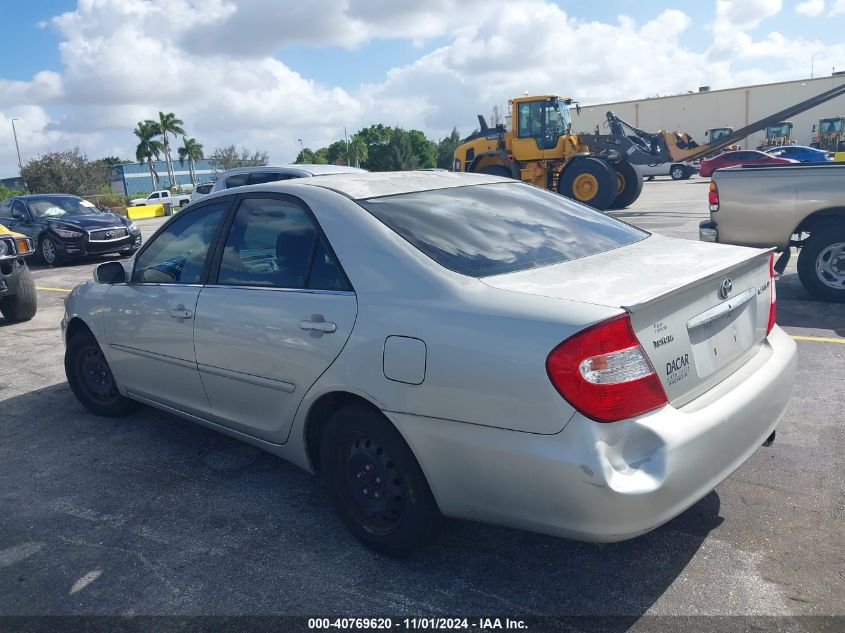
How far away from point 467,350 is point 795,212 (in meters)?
5.94

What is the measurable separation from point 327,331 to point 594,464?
1.24m

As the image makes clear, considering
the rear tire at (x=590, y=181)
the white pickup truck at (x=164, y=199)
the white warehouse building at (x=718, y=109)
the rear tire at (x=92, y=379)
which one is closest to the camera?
the rear tire at (x=92, y=379)

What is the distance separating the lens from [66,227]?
13844 mm

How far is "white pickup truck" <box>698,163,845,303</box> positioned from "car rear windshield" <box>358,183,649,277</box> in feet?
A: 13.6

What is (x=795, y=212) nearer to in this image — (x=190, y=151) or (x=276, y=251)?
(x=276, y=251)

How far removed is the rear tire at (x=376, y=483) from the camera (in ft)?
8.96

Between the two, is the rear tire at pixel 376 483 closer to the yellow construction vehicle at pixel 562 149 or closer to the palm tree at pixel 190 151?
the yellow construction vehicle at pixel 562 149

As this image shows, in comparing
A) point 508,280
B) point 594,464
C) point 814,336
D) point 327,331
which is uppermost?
point 508,280

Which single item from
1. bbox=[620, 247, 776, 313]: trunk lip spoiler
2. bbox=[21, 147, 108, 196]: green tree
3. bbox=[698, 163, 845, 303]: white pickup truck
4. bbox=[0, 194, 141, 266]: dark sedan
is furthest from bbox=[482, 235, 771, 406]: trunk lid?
bbox=[21, 147, 108, 196]: green tree

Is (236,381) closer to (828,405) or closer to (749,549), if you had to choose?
(749,549)

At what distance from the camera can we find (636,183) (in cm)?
1811

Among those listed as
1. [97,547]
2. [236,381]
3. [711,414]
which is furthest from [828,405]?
[97,547]

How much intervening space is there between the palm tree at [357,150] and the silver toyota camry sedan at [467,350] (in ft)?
209

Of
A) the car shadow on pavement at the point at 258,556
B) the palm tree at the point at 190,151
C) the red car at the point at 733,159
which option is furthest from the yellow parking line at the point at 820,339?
the palm tree at the point at 190,151
